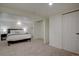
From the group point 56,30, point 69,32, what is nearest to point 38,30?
point 56,30

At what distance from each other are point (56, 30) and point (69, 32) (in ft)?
2.83

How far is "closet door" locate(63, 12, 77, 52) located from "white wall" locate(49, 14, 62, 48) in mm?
273

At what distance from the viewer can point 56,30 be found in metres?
3.94

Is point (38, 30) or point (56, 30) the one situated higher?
point (56, 30)

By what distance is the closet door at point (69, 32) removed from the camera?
301cm

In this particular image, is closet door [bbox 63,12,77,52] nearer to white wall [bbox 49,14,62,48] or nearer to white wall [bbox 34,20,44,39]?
white wall [bbox 49,14,62,48]

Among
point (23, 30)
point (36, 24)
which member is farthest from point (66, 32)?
point (23, 30)

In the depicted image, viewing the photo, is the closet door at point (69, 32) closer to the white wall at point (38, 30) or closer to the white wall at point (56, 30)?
the white wall at point (56, 30)

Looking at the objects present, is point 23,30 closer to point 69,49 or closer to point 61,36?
point 61,36

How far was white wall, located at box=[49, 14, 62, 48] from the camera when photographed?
370cm

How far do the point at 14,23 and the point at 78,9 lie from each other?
652 centimetres

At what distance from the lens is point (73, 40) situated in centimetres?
304

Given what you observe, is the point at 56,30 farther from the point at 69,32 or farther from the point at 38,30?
the point at 38,30

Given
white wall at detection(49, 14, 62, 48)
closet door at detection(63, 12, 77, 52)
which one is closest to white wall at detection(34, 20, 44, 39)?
white wall at detection(49, 14, 62, 48)
